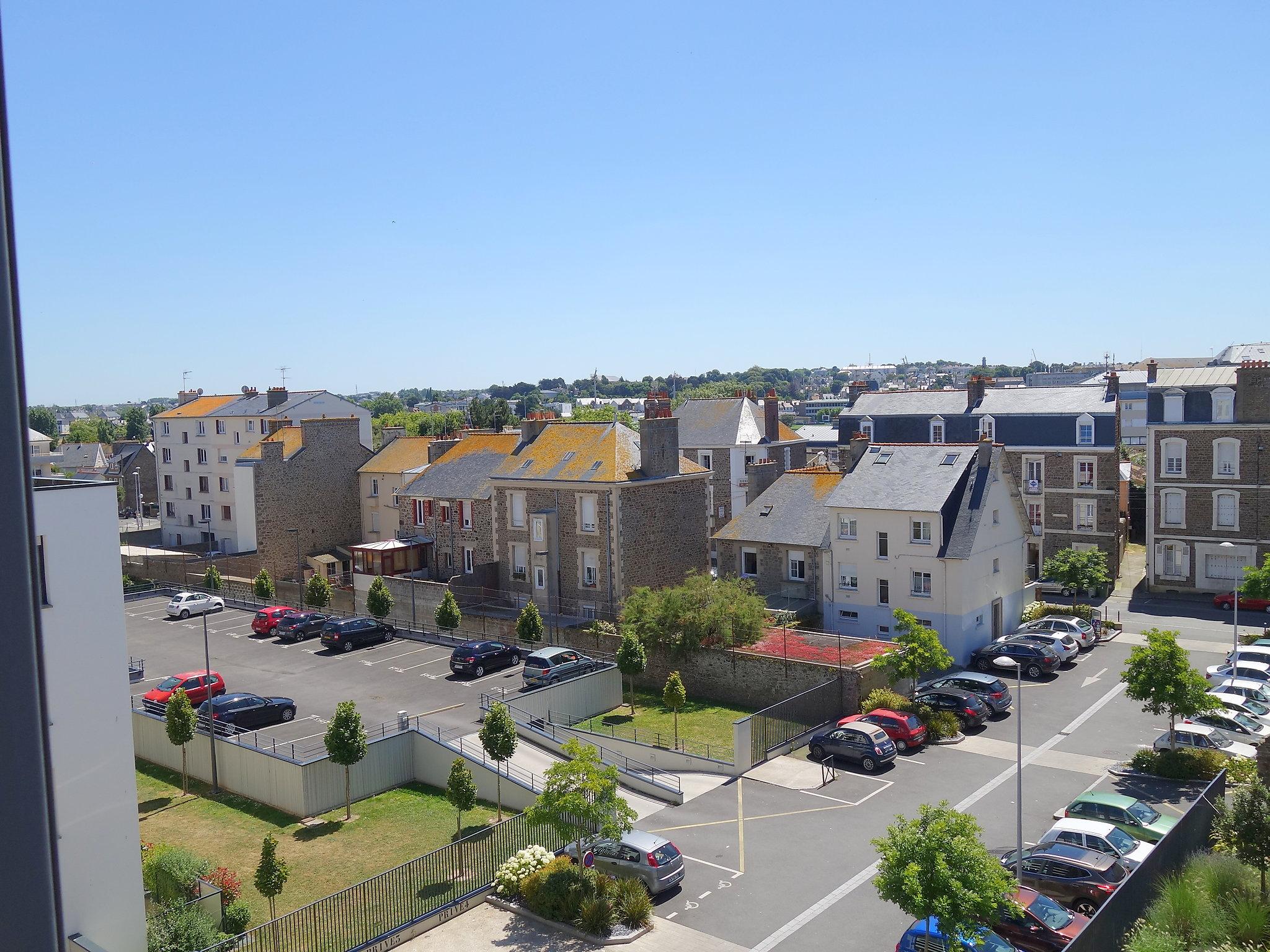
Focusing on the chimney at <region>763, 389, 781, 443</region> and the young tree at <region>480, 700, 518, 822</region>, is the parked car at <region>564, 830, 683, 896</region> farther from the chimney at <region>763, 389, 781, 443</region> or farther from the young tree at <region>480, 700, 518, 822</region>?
the chimney at <region>763, 389, 781, 443</region>

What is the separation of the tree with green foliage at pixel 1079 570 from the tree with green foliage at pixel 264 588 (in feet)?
130

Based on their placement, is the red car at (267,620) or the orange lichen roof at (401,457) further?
the orange lichen roof at (401,457)

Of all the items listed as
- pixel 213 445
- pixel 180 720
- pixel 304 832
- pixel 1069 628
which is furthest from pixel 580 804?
pixel 213 445

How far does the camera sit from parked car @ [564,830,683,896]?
67.2 feet

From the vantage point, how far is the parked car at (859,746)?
90.4 feet

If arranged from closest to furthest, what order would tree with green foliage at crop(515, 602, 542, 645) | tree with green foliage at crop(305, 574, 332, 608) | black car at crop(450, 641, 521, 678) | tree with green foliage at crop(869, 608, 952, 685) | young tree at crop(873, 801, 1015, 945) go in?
young tree at crop(873, 801, 1015, 945) → tree with green foliage at crop(869, 608, 952, 685) → black car at crop(450, 641, 521, 678) → tree with green foliage at crop(515, 602, 542, 645) → tree with green foliage at crop(305, 574, 332, 608)

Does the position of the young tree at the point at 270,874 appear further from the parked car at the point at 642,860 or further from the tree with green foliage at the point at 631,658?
the tree with green foliage at the point at 631,658

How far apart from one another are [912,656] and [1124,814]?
920 cm

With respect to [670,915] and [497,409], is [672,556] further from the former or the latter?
[497,409]

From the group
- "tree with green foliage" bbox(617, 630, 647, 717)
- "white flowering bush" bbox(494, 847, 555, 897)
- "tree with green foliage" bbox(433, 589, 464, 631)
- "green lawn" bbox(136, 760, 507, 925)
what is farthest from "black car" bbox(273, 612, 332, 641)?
"white flowering bush" bbox(494, 847, 555, 897)

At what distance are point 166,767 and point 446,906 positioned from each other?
15042 mm

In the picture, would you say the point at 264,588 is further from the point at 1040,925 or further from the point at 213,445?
the point at 1040,925

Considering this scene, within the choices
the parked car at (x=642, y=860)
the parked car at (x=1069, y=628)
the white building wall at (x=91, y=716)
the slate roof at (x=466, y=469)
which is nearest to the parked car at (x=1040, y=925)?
the parked car at (x=642, y=860)

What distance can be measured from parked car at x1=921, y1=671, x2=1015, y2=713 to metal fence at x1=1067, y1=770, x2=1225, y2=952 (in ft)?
38.4
